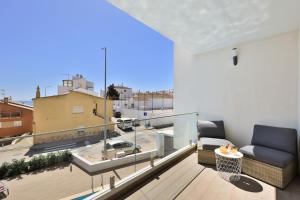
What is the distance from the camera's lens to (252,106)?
3.67 m

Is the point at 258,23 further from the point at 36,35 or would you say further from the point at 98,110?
the point at 36,35

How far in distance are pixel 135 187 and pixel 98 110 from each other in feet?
43.1

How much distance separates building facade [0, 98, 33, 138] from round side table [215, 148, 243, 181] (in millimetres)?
15829

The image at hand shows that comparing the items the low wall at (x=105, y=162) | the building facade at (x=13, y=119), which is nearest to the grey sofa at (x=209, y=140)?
the low wall at (x=105, y=162)

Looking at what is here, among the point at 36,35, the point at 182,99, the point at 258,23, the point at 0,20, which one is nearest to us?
the point at 258,23

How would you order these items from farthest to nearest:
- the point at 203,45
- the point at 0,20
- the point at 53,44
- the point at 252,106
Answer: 1. the point at 53,44
2. the point at 0,20
3. the point at 203,45
4. the point at 252,106

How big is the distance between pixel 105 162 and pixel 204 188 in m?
2.66

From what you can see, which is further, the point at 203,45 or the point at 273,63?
the point at 203,45

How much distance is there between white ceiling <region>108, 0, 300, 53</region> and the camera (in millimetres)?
2318

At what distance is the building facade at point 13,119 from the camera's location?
1316cm

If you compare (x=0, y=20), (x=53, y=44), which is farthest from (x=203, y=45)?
(x=53, y=44)

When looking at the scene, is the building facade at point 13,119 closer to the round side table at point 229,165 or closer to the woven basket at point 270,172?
the round side table at point 229,165

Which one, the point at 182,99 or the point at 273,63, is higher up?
the point at 273,63

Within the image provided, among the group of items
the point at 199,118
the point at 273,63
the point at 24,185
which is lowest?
the point at 24,185
